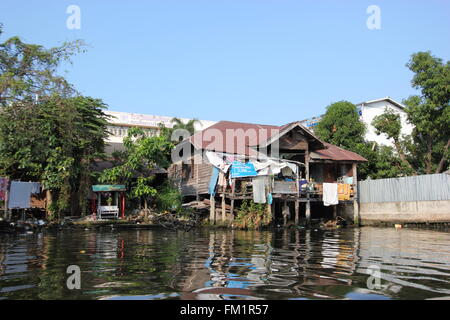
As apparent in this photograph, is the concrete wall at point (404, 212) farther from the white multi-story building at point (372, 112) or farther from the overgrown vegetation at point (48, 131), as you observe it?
the overgrown vegetation at point (48, 131)

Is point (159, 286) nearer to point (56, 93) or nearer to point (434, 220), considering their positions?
point (56, 93)

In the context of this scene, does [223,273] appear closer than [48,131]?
Yes

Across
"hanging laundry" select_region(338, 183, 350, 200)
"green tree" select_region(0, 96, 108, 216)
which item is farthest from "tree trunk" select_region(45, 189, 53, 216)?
"hanging laundry" select_region(338, 183, 350, 200)

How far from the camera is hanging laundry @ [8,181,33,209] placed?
1870 centimetres

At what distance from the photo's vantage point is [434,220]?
22219 millimetres

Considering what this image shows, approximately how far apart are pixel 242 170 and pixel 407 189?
10.4m

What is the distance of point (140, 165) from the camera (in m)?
22.7

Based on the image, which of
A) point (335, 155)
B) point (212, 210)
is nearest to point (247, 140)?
point (212, 210)

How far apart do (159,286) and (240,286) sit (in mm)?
1177

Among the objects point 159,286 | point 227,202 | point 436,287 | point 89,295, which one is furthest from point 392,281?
point 227,202

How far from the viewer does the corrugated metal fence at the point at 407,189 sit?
22.3 m

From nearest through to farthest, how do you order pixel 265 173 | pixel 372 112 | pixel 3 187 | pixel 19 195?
pixel 3 187, pixel 19 195, pixel 265 173, pixel 372 112

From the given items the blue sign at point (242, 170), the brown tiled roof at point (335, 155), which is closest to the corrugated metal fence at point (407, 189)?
the brown tiled roof at point (335, 155)

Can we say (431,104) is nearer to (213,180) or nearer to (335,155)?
(335,155)
